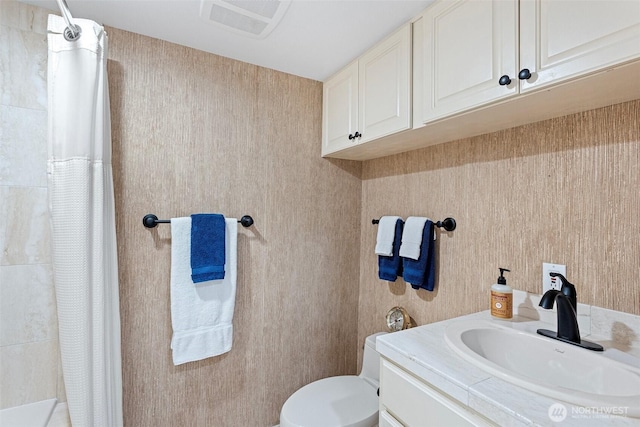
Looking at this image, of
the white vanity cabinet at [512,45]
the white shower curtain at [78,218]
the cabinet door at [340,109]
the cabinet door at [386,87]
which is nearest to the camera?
the white vanity cabinet at [512,45]

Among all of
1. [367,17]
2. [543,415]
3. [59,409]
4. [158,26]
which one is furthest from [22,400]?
[367,17]

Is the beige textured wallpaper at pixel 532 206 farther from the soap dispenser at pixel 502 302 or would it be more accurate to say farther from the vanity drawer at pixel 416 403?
the vanity drawer at pixel 416 403

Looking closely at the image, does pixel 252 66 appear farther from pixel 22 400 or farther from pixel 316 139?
pixel 22 400

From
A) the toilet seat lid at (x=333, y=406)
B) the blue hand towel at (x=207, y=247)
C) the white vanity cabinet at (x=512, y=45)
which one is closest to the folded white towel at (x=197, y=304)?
the blue hand towel at (x=207, y=247)

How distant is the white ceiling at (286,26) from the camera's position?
1.28 meters

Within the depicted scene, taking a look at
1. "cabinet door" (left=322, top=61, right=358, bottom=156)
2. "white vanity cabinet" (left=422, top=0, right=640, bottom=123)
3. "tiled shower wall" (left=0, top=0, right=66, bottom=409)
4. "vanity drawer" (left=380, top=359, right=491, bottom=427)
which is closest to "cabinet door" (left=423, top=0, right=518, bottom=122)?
"white vanity cabinet" (left=422, top=0, right=640, bottom=123)

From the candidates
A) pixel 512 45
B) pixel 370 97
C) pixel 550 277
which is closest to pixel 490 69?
pixel 512 45

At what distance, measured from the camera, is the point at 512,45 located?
98 centimetres

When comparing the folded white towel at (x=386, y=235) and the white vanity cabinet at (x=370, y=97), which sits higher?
the white vanity cabinet at (x=370, y=97)

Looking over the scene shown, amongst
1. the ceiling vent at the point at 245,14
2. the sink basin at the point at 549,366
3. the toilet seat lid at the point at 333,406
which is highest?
the ceiling vent at the point at 245,14

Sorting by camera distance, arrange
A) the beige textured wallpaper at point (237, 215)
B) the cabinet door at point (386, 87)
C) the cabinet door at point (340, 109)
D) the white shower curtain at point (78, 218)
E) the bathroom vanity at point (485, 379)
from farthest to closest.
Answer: the cabinet door at point (340, 109) < the beige textured wallpaper at point (237, 215) < the cabinet door at point (386, 87) < the white shower curtain at point (78, 218) < the bathroom vanity at point (485, 379)

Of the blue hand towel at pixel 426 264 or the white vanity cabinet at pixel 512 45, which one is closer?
the white vanity cabinet at pixel 512 45

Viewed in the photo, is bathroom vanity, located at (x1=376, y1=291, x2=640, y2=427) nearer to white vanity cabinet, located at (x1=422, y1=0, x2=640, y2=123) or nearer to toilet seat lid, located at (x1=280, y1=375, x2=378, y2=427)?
toilet seat lid, located at (x1=280, y1=375, x2=378, y2=427)

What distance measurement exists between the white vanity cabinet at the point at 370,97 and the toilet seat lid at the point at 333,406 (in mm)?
1287
